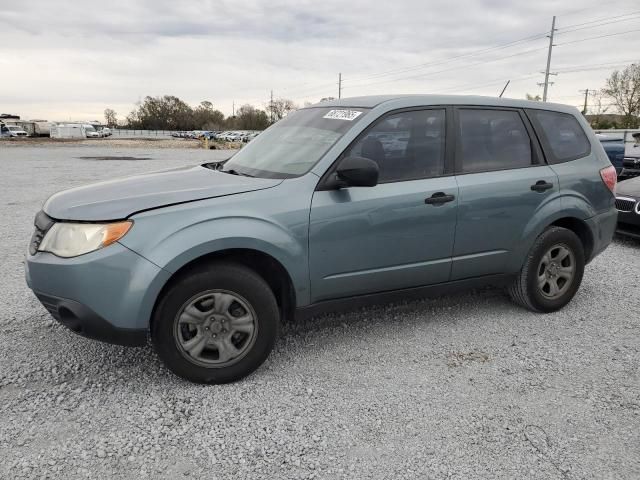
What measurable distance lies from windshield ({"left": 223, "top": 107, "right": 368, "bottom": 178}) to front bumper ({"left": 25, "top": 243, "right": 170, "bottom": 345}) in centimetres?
108

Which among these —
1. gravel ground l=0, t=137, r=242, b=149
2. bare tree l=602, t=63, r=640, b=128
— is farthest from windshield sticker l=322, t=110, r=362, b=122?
bare tree l=602, t=63, r=640, b=128

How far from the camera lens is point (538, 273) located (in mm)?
4195

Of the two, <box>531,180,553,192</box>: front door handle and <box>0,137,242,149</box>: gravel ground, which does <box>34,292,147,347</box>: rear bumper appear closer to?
<box>531,180,553,192</box>: front door handle

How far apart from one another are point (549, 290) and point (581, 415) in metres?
1.64

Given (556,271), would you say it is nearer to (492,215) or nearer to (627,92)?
(492,215)

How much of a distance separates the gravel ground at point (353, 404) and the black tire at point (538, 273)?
5.3 inches

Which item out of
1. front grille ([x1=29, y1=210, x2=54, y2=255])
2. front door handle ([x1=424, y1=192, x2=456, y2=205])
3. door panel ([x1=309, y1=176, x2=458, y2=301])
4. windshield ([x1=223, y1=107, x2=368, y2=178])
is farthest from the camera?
front door handle ([x1=424, y1=192, x2=456, y2=205])

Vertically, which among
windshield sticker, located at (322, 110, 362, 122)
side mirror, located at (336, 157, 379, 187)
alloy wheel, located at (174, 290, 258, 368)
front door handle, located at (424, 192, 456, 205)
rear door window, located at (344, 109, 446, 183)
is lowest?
alloy wheel, located at (174, 290, 258, 368)

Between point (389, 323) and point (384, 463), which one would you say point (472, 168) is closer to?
point (389, 323)

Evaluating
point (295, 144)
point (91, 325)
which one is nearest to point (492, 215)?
point (295, 144)

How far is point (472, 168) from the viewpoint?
3805 mm

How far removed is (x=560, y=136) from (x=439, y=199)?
1540 millimetres

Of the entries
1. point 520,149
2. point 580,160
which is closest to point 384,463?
point 520,149

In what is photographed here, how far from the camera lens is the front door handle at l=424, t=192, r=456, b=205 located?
11.6ft
